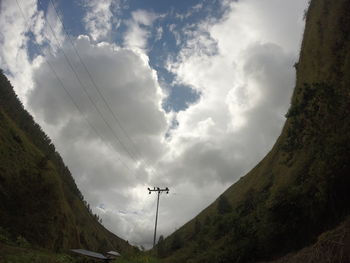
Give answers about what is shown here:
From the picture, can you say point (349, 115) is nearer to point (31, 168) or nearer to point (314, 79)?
point (314, 79)

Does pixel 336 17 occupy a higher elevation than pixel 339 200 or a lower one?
higher

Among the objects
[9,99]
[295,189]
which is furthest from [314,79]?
[9,99]

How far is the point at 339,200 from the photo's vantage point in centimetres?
1396

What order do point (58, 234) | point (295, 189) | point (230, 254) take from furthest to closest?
1. point (58, 234)
2. point (230, 254)
3. point (295, 189)

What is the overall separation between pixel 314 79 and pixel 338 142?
1831 centimetres

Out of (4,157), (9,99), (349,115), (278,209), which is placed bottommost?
(278,209)

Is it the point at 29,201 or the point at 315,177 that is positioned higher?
the point at 29,201

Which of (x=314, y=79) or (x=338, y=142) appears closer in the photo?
(x=338, y=142)

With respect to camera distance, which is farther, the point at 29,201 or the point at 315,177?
the point at 29,201

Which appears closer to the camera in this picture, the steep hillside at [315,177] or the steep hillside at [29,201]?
the steep hillside at [315,177]

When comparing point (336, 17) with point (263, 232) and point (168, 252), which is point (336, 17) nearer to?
point (263, 232)

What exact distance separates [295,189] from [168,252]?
4653cm

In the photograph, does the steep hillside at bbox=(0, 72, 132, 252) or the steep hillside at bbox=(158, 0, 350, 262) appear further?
the steep hillside at bbox=(0, 72, 132, 252)

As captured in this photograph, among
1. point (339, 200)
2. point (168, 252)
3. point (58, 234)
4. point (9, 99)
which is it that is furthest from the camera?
point (9, 99)
